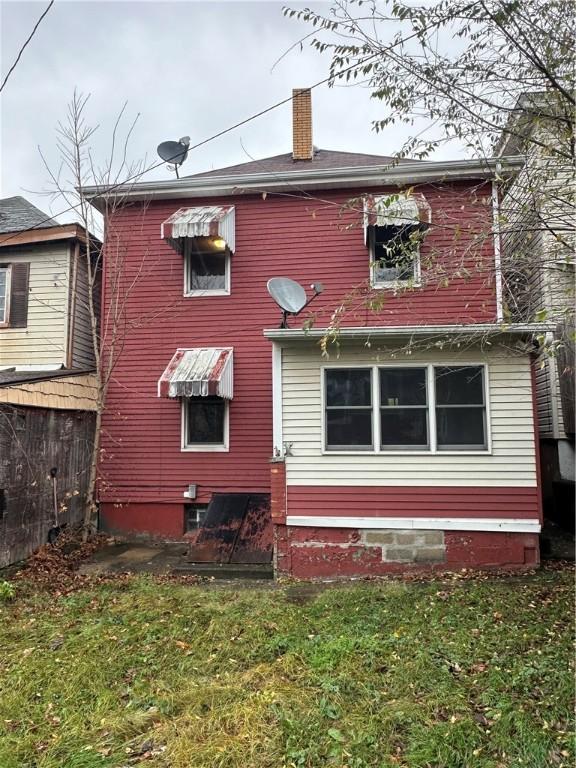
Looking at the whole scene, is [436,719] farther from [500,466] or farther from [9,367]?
[9,367]

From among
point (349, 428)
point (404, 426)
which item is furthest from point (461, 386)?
point (349, 428)

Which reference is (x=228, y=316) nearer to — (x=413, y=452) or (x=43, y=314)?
(x=43, y=314)

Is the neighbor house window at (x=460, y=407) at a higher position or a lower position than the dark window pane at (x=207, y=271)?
lower

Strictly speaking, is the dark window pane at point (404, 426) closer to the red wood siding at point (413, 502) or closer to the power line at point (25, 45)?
the red wood siding at point (413, 502)

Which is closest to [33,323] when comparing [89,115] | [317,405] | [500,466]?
[89,115]

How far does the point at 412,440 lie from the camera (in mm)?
6387

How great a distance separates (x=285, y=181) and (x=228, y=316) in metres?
2.91

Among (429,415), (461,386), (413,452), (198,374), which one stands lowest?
(413,452)

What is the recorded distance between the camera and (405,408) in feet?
21.1

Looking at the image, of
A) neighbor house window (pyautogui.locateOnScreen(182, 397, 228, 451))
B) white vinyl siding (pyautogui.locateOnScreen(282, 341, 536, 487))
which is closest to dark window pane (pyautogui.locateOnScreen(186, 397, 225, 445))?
neighbor house window (pyautogui.locateOnScreen(182, 397, 228, 451))

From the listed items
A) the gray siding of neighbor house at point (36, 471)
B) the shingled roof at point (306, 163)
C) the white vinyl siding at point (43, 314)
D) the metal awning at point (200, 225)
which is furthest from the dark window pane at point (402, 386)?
the white vinyl siding at point (43, 314)

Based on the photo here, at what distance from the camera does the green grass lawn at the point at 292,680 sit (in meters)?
2.77

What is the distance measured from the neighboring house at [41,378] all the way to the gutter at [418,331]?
419 cm

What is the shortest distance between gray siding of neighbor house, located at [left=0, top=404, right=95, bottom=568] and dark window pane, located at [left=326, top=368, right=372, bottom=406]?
4.82 meters
